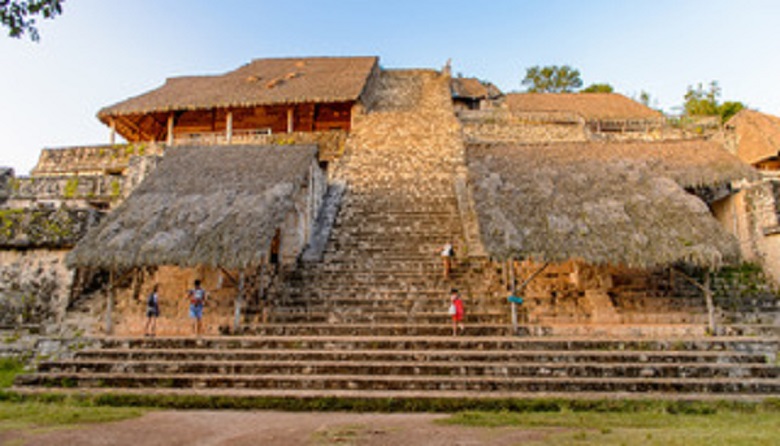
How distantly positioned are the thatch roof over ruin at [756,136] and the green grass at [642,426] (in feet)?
46.6

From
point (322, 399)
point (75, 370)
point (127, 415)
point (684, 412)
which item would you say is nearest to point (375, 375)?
point (322, 399)

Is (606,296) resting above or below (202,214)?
below

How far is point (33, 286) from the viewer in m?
9.00

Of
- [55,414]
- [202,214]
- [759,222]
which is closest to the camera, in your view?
[55,414]

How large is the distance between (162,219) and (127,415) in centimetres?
418

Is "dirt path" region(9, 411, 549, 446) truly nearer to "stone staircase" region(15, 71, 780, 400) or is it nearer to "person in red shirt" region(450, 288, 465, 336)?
"stone staircase" region(15, 71, 780, 400)

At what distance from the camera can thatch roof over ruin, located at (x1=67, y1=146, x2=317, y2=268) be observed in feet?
24.5

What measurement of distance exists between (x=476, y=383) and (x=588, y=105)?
62.2ft

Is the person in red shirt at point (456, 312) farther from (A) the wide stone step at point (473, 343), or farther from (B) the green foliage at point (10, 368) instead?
(B) the green foliage at point (10, 368)

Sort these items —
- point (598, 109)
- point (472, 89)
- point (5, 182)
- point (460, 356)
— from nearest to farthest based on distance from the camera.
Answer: point (460, 356), point (5, 182), point (598, 109), point (472, 89)

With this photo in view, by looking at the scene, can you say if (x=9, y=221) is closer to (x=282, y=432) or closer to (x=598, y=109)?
(x=282, y=432)

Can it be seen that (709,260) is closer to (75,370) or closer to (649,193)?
(649,193)

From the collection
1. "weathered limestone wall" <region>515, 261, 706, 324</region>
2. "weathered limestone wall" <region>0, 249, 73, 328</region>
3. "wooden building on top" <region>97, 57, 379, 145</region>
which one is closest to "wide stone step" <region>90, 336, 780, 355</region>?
"weathered limestone wall" <region>515, 261, 706, 324</region>

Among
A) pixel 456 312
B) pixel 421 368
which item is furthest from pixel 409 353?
pixel 456 312
